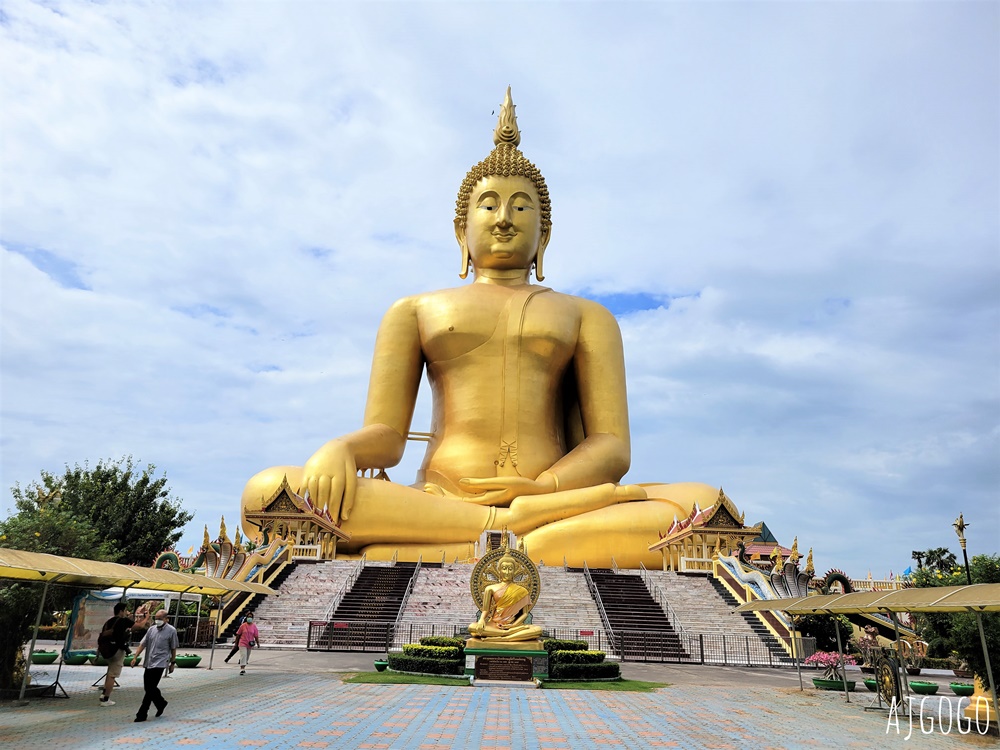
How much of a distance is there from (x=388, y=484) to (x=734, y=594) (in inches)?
339

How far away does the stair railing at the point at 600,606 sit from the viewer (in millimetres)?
14772

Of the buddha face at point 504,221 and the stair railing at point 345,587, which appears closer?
the stair railing at point 345,587

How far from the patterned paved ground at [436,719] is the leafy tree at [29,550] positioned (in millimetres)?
767

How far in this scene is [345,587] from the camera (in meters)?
16.9

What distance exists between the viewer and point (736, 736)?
286 inches

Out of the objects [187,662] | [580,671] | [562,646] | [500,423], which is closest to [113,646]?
[187,662]

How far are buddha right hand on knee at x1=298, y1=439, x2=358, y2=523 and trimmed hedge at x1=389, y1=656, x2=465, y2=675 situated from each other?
8.49m

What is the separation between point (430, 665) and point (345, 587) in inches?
248

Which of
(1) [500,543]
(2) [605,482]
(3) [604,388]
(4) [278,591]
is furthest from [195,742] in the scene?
(3) [604,388]

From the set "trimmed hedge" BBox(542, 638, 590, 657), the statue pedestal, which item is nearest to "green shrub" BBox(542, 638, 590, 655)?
"trimmed hedge" BBox(542, 638, 590, 657)

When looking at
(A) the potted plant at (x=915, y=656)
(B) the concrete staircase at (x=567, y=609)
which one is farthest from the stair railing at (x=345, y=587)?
(A) the potted plant at (x=915, y=656)

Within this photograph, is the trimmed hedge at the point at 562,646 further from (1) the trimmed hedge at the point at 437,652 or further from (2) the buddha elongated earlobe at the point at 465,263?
(2) the buddha elongated earlobe at the point at 465,263

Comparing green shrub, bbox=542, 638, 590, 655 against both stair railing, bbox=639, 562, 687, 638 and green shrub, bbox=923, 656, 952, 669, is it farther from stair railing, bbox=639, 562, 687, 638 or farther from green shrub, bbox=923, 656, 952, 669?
green shrub, bbox=923, 656, 952, 669

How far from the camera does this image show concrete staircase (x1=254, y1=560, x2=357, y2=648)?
15180 mm
